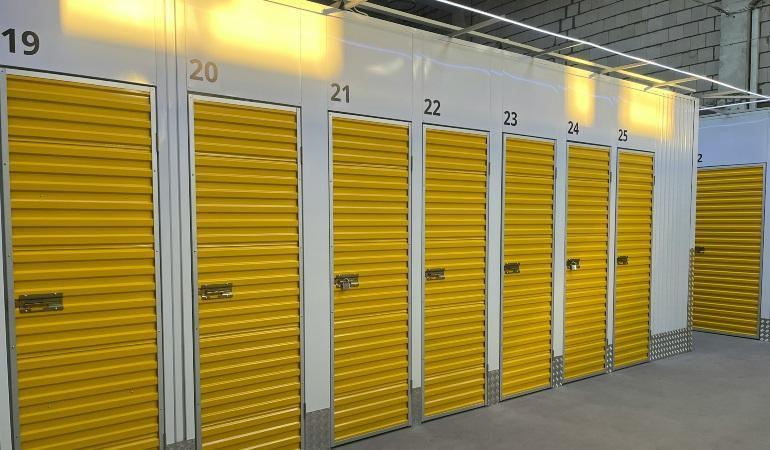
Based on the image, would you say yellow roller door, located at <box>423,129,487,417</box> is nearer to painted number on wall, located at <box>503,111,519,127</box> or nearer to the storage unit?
painted number on wall, located at <box>503,111,519,127</box>

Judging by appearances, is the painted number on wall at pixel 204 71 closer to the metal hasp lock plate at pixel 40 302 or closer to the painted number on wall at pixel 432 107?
the metal hasp lock plate at pixel 40 302

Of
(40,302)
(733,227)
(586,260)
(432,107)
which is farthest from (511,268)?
(733,227)

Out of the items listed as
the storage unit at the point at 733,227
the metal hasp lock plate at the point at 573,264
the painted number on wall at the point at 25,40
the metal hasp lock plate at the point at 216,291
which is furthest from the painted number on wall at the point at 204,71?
the storage unit at the point at 733,227

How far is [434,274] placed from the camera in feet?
16.1

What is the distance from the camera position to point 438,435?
15.1 feet

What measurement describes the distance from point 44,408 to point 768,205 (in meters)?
8.69

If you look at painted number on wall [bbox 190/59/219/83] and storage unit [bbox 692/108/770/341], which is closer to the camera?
painted number on wall [bbox 190/59/219/83]

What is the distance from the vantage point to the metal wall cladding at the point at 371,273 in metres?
4.38

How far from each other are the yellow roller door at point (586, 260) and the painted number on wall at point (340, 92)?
272 cm

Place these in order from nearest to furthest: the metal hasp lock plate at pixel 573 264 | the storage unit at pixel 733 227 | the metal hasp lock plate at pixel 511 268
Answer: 1. the metal hasp lock plate at pixel 511 268
2. the metal hasp lock plate at pixel 573 264
3. the storage unit at pixel 733 227

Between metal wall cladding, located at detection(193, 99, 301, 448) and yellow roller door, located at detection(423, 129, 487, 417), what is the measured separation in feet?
4.19

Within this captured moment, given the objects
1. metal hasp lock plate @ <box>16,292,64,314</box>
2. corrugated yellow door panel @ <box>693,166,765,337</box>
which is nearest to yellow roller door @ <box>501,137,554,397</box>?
metal hasp lock plate @ <box>16,292,64,314</box>

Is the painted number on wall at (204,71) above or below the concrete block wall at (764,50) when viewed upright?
below

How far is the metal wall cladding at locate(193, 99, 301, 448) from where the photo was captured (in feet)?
12.4
